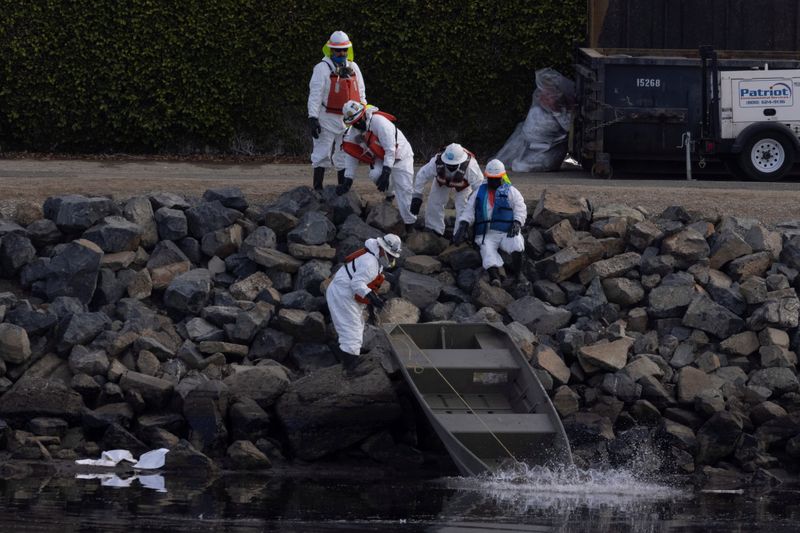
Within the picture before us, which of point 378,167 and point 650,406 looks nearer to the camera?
point 650,406

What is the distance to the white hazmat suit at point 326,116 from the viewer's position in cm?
1873

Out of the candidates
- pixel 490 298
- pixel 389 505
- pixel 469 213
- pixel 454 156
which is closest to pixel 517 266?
pixel 490 298

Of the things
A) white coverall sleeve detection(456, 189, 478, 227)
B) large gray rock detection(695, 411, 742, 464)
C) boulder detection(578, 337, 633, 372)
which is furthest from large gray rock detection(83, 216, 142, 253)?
large gray rock detection(695, 411, 742, 464)

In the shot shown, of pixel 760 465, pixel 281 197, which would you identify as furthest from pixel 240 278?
pixel 760 465

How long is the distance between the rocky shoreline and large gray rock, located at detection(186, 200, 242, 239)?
0.8 inches

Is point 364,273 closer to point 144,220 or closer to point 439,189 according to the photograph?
point 439,189

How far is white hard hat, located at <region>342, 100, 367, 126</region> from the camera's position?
18141 mm

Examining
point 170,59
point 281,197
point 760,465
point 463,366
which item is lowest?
point 760,465

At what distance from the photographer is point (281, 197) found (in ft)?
63.6

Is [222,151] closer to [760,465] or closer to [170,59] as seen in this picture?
[170,59]

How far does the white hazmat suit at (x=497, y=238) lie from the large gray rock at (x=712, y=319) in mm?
2178

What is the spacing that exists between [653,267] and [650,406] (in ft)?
8.49

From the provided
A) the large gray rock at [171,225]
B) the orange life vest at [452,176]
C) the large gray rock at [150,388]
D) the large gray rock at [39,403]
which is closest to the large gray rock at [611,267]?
the orange life vest at [452,176]

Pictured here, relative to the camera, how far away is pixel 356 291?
15828 millimetres
